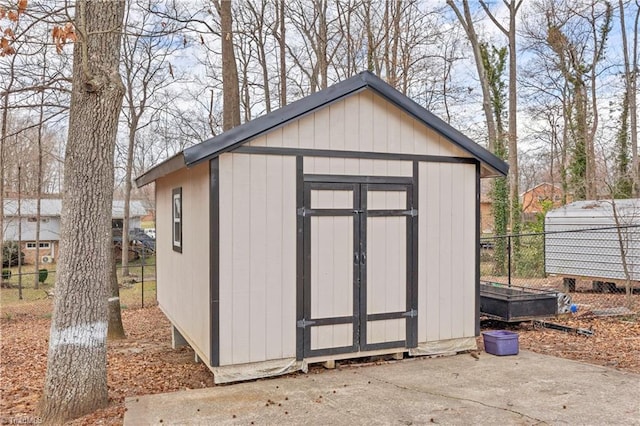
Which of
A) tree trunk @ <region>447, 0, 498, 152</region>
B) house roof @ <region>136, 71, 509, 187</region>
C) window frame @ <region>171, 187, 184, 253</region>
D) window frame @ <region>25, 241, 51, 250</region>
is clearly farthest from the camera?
window frame @ <region>25, 241, 51, 250</region>

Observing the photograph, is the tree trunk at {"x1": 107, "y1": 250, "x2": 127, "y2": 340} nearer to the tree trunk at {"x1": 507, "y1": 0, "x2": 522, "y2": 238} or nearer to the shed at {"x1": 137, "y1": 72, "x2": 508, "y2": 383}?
the shed at {"x1": 137, "y1": 72, "x2": 508, "y2": 383}

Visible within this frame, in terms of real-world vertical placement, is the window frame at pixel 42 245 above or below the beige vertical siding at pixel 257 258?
below

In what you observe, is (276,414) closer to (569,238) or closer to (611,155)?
(569,238)

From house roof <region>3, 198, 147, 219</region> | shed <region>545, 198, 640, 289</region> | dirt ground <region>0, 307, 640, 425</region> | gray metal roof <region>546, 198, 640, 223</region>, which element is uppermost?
house roof <region>3, 198, 147, 219</region>

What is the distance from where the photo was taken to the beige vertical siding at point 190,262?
16.5 feet

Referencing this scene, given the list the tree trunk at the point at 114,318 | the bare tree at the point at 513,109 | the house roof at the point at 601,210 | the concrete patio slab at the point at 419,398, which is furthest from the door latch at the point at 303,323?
the bare tree at the point at 513,109

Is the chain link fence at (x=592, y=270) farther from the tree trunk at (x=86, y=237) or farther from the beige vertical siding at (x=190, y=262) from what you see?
the tree trunk at (x=86, y=237)

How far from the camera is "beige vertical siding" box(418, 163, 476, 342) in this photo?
18.8 feet

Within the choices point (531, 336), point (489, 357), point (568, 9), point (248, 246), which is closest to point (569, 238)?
point (531, 336)

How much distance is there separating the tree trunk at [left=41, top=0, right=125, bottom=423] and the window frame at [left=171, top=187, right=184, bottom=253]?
1937mm

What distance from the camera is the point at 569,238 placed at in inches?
428

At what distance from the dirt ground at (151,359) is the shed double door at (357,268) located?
141cm

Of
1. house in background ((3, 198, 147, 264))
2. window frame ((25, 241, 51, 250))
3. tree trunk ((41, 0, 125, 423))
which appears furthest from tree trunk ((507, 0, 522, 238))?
window frame ((25, 241, 51, 250))

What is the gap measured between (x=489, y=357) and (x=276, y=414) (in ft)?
9.17
